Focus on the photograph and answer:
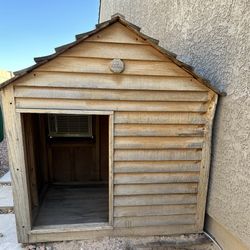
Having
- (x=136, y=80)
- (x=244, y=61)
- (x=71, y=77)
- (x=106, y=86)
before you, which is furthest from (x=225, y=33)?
(x=71, y=77)

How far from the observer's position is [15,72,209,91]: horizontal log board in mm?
2053

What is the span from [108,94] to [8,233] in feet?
6.81

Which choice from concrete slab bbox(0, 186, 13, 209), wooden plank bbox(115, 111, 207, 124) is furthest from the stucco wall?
concrete slab bbox(0, 186, 13, 209)

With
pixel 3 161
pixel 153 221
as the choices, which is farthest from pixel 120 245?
pixel 3 161

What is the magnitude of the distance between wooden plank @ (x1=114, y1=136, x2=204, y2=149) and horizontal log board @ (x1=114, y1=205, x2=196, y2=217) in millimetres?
715

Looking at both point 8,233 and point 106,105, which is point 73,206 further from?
point 106,105

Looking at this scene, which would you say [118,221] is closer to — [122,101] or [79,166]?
[122,101]

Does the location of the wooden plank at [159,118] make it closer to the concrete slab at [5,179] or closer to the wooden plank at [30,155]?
the wooden plank at [30,155]

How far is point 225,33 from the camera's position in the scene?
7.17 ft

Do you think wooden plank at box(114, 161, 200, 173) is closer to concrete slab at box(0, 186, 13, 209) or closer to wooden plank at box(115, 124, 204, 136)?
wooden plank at box(115, 124, 204, 136)

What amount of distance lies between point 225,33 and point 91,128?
261 centimetres

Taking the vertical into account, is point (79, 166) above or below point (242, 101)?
below

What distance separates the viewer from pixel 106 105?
2.19 metres

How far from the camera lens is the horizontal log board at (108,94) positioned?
2.07 metres
